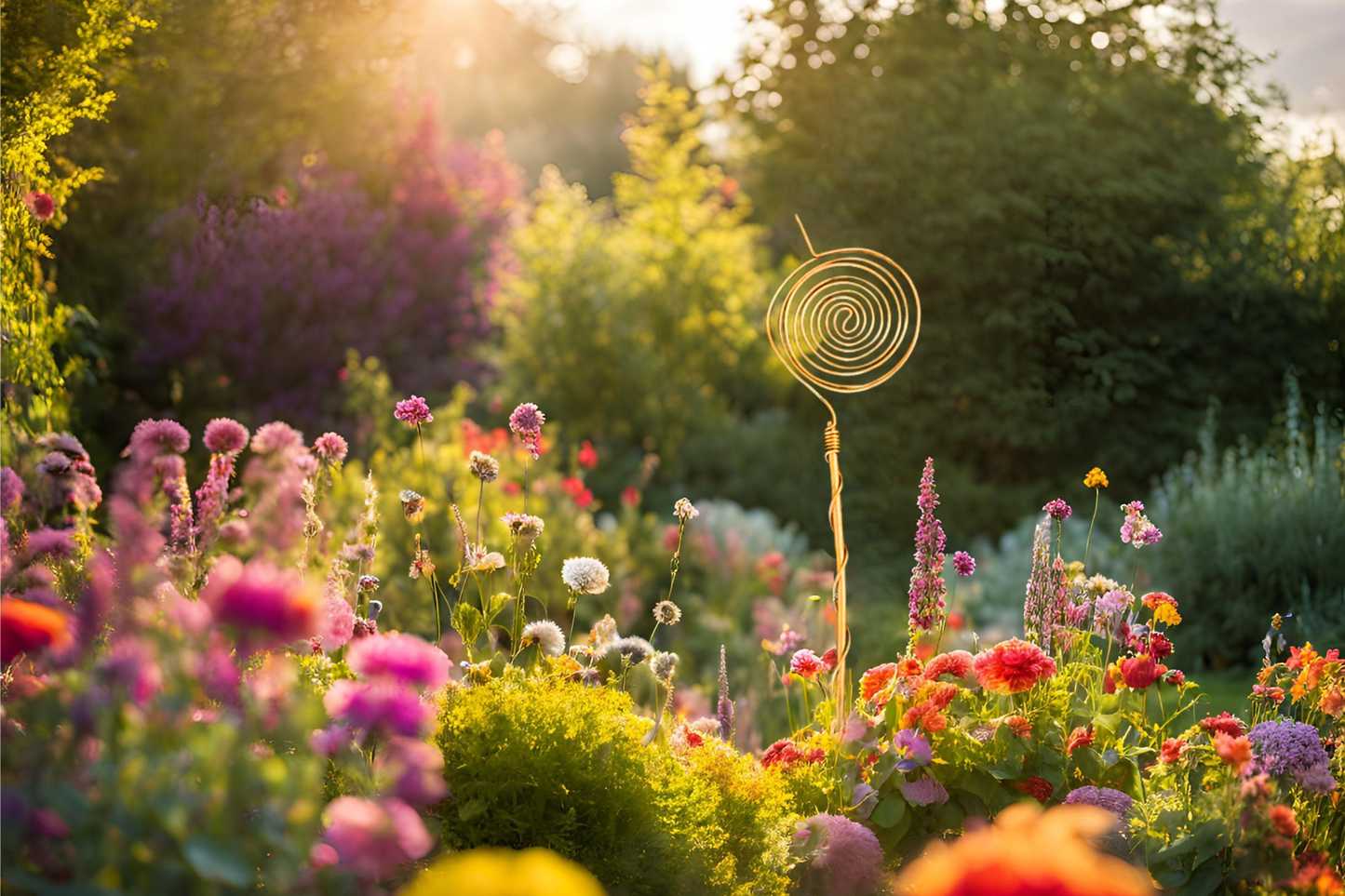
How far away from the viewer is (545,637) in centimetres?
234

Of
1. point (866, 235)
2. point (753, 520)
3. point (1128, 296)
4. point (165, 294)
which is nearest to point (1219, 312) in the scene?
point (1128, 296)

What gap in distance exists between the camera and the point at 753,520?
6.23 metres

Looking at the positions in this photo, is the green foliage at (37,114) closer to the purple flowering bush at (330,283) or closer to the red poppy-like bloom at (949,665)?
the purple flowering bush at (330,283)

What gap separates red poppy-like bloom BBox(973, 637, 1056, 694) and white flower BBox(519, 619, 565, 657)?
96cm

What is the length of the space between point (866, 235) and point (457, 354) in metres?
3.28

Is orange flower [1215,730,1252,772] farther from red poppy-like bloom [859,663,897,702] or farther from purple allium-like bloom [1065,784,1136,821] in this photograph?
red poppy-like bloom [859,663,897,702]

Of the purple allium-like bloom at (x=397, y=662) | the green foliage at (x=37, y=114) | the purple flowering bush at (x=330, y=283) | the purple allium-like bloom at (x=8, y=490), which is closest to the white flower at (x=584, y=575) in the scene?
the purple allium-like bloom at (x=397, y=662)

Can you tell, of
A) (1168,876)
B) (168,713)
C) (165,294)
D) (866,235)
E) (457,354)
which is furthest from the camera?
(866,235)

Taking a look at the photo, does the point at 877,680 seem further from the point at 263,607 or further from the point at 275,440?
the point at 263,607

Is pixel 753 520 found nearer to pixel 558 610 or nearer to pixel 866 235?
pixel 558 610

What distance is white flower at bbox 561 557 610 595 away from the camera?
2305 millimetres

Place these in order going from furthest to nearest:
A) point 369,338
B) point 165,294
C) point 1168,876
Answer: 1. point 369,338
2. point 165,294
3. point 1168,876

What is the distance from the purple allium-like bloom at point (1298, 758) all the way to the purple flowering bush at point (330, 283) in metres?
3.45

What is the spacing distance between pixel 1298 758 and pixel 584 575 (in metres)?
1.50
